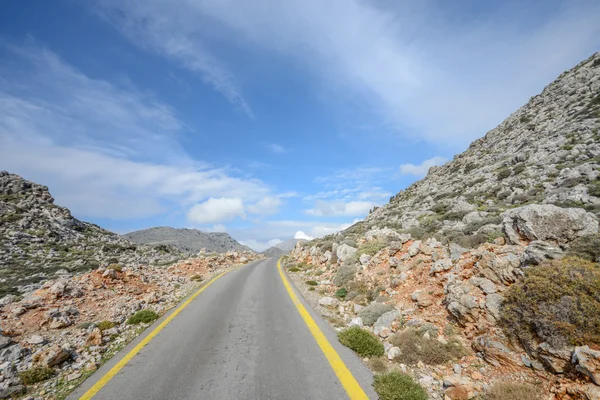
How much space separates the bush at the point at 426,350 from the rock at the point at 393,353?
6 centimetres

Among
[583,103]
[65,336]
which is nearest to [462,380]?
[65,336]

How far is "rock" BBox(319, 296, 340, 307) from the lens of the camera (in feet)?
32.2

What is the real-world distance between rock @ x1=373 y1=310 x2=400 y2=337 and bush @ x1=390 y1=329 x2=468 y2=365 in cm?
84

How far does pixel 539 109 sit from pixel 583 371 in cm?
5339

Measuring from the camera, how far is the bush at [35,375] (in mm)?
4859

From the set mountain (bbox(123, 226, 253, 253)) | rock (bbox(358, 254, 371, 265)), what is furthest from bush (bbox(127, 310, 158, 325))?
mountain (bbox(123, 226, 253, 253))

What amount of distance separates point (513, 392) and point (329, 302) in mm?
6594

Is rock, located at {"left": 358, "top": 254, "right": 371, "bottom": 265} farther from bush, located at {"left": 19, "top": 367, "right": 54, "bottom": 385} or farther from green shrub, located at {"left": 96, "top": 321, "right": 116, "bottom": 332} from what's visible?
bush, located at {"left": 19, "top": 367, "right": 54, "bottom": 385}

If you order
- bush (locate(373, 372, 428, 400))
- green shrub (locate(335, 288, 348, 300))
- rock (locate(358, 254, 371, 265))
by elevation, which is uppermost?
rock (locate(358, 254, 371, 265))

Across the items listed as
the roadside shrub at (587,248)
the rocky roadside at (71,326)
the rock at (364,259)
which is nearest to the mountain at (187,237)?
the rocky roadside at (71,326)

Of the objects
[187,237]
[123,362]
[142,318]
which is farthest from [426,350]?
[187,237]

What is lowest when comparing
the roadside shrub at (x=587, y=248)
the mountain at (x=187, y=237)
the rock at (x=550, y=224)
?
the roadside shrub at (x=587, y=248)

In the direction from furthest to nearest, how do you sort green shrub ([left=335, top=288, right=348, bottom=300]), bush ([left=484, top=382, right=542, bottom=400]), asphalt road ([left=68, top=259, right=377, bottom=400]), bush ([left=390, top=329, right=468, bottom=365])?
green shrub ([left=335, top=288, right=348, bottom=300]), bush ([left=390, top=329, right=468, bottom=365]), asphalt road ([left=68, top=259, right=377, bottom=400]), bush ([left=484, top=382, right=542, bottom=400])

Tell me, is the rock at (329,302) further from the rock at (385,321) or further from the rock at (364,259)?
the rock at (385,321)
